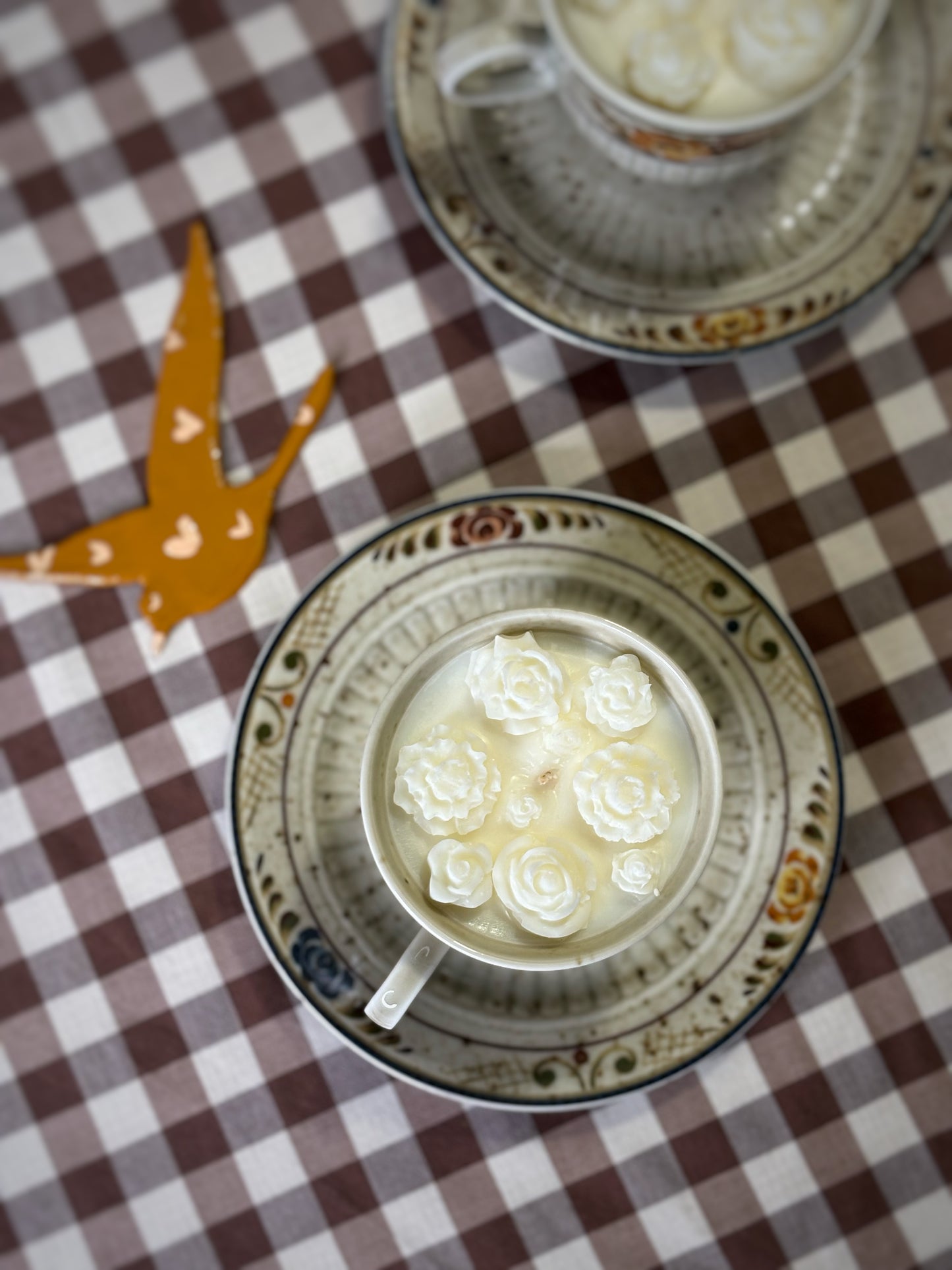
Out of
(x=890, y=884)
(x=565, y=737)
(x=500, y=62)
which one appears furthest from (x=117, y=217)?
(x=890, y=884)

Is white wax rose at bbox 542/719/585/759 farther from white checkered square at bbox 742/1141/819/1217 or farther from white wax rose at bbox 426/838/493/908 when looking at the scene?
white checkered square at bbox 742/1141/819/1217

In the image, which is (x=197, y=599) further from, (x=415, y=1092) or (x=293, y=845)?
(x=415, y=1092)

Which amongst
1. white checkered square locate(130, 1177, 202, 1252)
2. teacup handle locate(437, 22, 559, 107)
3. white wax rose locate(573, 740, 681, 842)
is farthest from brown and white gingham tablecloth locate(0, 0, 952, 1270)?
white wax rose locate(573, 740, 681, 842)

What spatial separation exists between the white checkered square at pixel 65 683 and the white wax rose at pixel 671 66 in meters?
0.51

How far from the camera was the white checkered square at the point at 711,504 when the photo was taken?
0.67 metres

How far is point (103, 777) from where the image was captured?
68 cm

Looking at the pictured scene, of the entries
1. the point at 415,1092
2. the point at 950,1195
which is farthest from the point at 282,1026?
the point at 950,1195

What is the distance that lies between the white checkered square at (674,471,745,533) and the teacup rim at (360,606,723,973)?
17 cm

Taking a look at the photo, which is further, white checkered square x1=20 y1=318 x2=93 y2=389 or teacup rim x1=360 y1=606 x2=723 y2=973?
white checkered square x1=20 y1=318 x2=93 y2=389

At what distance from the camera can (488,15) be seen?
2.04 ft

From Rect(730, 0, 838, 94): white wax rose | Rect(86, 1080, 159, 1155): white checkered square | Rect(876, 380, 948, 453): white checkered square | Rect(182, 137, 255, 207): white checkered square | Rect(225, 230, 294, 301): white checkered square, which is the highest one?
Rect(730, 0, 838, 94): white wax rose

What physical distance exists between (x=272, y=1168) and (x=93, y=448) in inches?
20.2

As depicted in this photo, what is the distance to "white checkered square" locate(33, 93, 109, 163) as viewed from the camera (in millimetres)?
703

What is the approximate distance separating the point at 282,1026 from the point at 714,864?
1.03 ft
